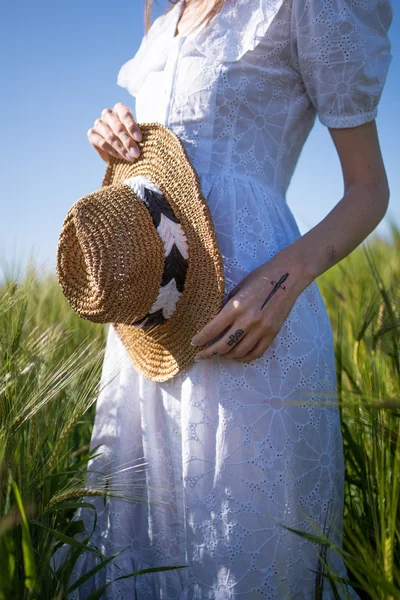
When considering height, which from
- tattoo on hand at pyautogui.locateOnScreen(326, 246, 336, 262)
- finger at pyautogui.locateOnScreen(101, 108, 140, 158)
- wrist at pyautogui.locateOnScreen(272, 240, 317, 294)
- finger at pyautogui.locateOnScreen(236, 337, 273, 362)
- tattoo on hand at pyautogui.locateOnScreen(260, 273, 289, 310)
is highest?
finger at pyautogui.locateOnScreen(101, 108, 140, 158)

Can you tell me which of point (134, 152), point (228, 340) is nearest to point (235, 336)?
point (228, 340)

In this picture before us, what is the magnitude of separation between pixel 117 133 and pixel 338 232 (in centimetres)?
40

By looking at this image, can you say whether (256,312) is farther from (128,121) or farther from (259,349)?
(128,121)

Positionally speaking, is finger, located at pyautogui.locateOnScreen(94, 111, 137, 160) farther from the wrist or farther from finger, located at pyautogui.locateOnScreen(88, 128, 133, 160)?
the wrist

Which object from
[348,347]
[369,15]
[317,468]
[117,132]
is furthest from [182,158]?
[348,347]

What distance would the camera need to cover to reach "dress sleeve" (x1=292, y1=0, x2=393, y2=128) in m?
0.90

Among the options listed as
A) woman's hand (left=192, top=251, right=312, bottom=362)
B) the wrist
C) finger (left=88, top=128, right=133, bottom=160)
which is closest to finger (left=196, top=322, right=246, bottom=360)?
woman's hand (left=192, top=251, right=312, bottom=362)

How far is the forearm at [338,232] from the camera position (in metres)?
0.88

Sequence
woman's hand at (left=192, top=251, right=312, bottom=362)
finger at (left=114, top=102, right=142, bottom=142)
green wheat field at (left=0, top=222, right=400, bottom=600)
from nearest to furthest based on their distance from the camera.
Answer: green wheat field at (left=0, top=222, right=400, bottom=600), woman's hand at (left=192, top=251, right=312, bottom=362), finger at (left=114, top=102, right=142, bottom=142)

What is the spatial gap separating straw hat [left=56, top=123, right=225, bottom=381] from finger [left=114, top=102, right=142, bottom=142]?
0.02 meters

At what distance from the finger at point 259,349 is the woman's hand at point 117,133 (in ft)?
1.21

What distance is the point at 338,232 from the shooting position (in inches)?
35.5

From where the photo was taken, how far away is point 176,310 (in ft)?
3.07

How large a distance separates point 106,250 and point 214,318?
0.57 feet
